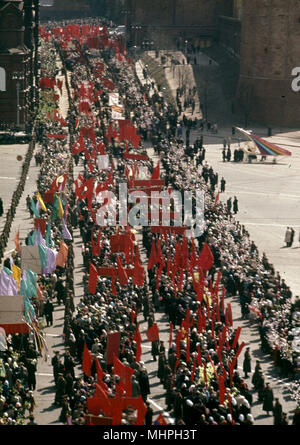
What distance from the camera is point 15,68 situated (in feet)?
229

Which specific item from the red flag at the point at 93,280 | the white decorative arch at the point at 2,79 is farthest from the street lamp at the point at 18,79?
the red flag at the point at 93,280

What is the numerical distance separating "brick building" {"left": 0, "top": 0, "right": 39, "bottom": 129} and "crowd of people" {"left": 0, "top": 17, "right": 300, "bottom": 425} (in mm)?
13684

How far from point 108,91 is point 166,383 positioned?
4963cm

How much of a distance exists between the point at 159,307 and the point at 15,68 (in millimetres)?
37921

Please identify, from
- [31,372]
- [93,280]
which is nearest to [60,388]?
[31,372]

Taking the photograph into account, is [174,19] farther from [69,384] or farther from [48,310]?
[69,384]

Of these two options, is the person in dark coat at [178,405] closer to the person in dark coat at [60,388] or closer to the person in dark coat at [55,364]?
the person in dark coat at [60,388]

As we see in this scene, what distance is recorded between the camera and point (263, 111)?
8081 cm

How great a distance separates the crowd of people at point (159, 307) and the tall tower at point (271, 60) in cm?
2510

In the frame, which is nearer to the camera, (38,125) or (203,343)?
(203,343)

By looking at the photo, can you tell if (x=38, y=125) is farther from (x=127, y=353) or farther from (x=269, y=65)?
(x=127, y=353)
